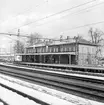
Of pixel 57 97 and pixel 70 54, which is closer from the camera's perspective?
pixel 57 97

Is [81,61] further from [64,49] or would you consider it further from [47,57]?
[47,57]

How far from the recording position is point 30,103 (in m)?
5.78

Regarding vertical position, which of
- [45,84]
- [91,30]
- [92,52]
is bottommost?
[45,84]

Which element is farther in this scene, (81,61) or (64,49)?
(64,49)

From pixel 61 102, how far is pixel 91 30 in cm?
6755

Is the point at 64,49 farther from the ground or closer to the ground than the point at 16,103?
farther from the ground

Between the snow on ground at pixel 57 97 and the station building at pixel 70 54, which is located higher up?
the station building at pixel 70 54

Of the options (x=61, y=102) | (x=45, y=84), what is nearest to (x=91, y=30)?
(x=45, y=84)

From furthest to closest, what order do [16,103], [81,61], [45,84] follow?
1. [81,61]
2. [45,84]
3. [16,103]

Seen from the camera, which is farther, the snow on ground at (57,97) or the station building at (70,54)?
the station building at (70,54)

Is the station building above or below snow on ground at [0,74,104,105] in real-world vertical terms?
above

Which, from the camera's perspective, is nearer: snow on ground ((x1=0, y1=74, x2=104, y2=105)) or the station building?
snow on ground ((x1=0, y1=74, x2=104, y2=105))

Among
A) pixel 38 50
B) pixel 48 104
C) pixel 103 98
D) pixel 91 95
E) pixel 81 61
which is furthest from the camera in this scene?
pixel 38 50

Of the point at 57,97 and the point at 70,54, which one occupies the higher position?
the point at 70,54
